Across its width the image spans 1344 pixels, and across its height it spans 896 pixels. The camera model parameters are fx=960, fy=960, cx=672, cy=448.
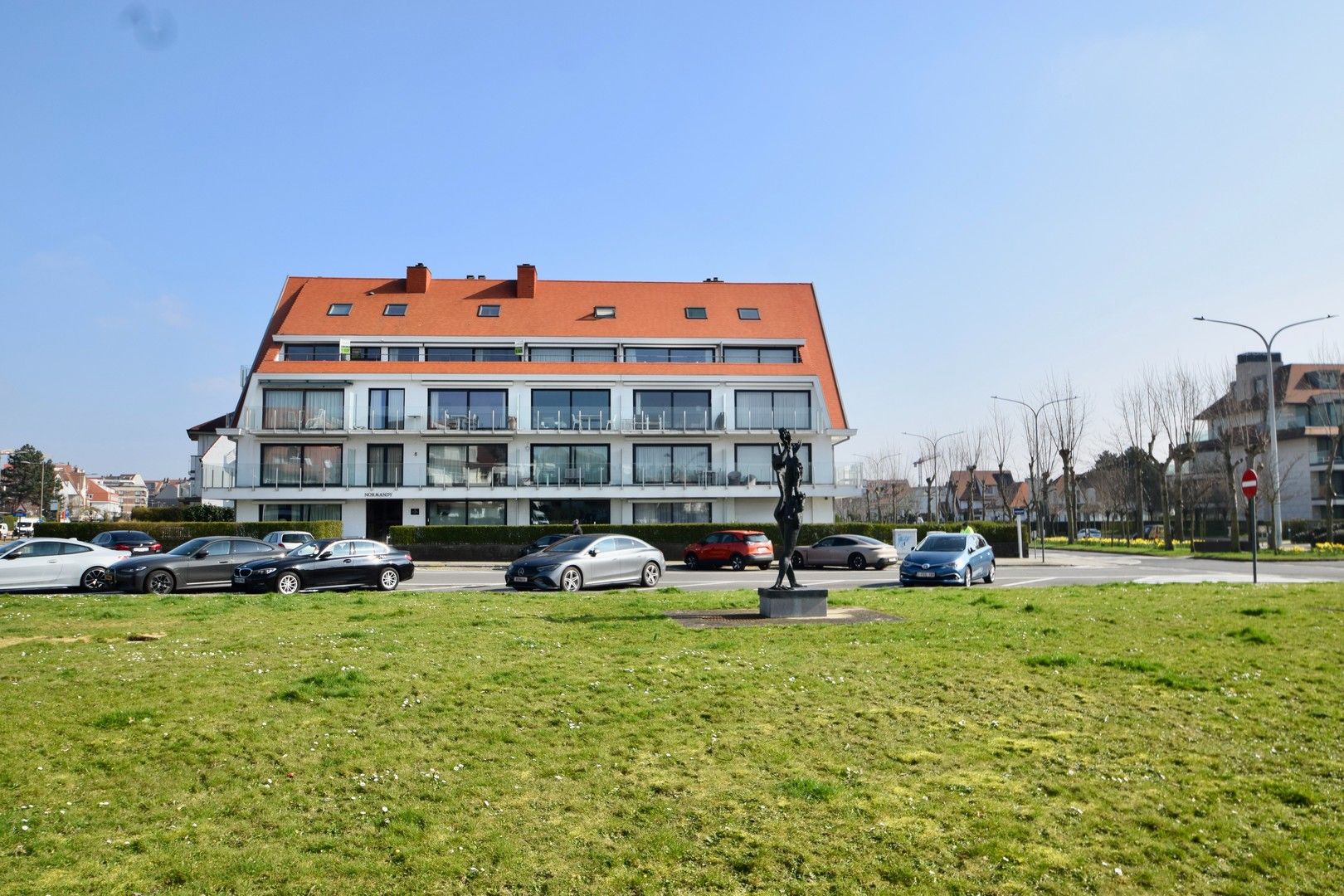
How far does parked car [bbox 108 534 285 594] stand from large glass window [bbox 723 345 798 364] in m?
32.1

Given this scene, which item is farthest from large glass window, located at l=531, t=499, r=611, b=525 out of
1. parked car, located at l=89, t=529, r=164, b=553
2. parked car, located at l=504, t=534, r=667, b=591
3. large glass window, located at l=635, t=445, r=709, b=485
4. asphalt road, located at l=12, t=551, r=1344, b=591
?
parked car, located at l=504, t=534, r=667, b=591

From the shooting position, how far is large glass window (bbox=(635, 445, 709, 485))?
1903 inches

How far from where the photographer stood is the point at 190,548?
23.6 m

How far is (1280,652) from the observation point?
437 inches

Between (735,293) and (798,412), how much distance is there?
35.4 feet

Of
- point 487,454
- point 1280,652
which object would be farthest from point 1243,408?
point 1280,652

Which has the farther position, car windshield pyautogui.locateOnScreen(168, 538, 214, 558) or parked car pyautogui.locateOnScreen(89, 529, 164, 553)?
parked car pyautogui.locateOnScreen(89, 529, 164, 553)

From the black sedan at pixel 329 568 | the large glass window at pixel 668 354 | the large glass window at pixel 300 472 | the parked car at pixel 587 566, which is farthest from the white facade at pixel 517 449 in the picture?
the parked car at pixel 587 566

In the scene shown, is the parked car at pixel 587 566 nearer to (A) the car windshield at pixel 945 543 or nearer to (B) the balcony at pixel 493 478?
(A) the car windshield at pixel 945 543

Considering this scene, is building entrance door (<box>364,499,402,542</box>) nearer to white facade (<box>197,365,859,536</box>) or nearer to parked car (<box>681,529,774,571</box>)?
white facade (<box>197,365,859,536</box>)

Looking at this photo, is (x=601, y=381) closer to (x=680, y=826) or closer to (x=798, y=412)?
(x=798, y=412)

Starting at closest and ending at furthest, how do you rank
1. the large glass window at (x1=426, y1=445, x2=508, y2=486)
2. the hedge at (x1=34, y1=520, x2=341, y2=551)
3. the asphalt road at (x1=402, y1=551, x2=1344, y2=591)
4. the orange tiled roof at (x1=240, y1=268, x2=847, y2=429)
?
the asphalt road at (x1=402, y1=551, x2=1344, y2=591)
the hedge at (x1=34, y1=520, x2=341, y2=551)
the large glass window at (x1=426, y1=445, x2=508, y2=486)
the orange tiled roof at (x1=240, y1=268, x2=847, y2=429)

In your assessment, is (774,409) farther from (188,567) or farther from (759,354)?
(188,567)

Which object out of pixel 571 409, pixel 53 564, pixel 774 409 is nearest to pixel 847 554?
pixel 774 409
